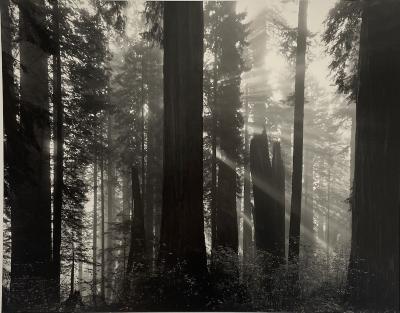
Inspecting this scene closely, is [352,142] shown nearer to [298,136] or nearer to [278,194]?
[298,136]

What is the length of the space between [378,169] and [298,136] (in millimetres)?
1647

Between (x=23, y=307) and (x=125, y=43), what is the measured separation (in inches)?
195

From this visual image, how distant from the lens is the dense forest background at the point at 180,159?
5266 mm

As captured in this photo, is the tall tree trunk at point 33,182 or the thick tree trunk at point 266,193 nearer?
the tall tree trunk at point 33,182

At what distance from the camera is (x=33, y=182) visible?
5570 millimetres

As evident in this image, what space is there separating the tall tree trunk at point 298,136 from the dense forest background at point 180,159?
29 millimetres

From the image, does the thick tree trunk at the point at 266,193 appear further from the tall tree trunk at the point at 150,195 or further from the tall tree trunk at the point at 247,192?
the tall tree trunk at the point at 150,195

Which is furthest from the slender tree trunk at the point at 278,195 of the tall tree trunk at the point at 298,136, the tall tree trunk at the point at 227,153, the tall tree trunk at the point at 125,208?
the tall tree trunk at the point at 125,208

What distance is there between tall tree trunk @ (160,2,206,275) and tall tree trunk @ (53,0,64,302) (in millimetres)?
1891

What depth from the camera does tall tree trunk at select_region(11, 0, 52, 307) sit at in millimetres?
5371

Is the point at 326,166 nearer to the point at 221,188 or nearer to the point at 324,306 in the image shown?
the point at 221,188

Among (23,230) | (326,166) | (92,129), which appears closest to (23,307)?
(23,230)

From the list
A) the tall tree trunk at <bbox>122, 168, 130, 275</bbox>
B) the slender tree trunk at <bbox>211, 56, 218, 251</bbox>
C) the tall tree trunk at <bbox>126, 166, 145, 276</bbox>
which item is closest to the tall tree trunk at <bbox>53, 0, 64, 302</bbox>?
the tall tree trunk at <bbox>122, 168, 130, 275</bbox>

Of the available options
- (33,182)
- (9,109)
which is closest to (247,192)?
(33,182)
